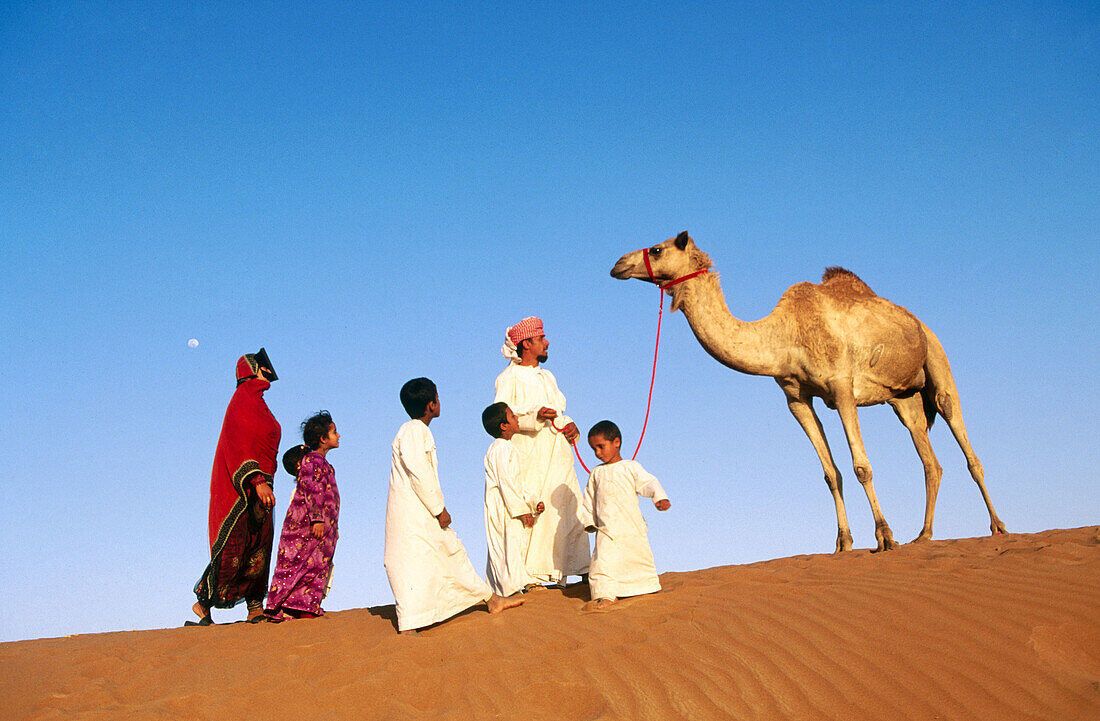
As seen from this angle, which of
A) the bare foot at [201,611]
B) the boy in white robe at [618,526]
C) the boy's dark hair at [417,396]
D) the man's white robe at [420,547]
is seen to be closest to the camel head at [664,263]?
the boy in white robe at [618,526]

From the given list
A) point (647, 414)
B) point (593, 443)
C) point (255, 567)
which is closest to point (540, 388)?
point (647, 414)

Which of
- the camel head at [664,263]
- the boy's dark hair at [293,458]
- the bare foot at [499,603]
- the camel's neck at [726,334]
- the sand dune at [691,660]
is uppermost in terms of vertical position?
the camel head at [664,263]

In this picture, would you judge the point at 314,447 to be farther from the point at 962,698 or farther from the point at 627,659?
the point at 962,698

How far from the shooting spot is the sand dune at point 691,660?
4.47 metres

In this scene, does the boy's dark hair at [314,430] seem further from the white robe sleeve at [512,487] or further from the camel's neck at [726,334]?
the camel's neck at [726,334]

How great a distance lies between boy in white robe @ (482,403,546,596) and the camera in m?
7.14

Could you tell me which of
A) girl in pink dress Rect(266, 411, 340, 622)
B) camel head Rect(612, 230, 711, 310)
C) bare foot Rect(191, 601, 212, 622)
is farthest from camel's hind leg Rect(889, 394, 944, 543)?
bare foot Rect(191, 601, 212, 622)

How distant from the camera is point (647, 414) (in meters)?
8.56

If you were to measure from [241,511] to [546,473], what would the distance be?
274 centimetres

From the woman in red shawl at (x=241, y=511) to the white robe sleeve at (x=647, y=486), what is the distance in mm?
3365

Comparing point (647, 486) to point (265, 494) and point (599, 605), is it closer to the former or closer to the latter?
point (599, 605)

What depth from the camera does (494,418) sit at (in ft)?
24.1

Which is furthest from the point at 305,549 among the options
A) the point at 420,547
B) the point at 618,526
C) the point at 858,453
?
the point at 858,453

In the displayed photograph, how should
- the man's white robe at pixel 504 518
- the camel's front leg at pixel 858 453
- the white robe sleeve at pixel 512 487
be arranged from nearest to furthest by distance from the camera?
the white robe sleeve at pixel 512 487 → the man's white robe at pixel 504 518 → the camel's front leg at pixel 858 453
